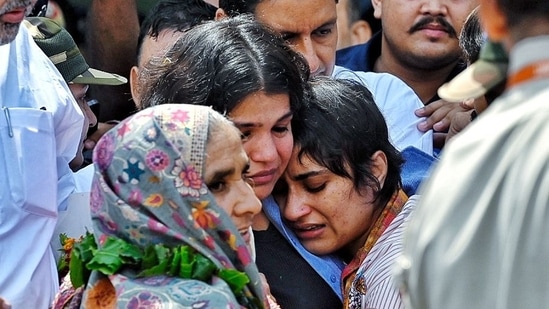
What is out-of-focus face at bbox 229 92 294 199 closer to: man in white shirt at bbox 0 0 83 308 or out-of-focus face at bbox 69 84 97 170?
man in white shirt at bbox 0 0 83 308

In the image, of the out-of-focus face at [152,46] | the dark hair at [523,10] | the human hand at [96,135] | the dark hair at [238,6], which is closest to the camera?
the dark hair at [523,10]

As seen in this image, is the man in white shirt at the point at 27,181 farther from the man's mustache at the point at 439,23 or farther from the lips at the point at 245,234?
the man's mustache at the point at 439,23

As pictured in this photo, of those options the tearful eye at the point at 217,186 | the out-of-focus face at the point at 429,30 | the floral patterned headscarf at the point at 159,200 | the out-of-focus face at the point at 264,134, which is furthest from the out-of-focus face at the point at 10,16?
the out-of-focus face at the point at 429,30

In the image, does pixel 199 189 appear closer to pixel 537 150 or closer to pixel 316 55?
pixel 537 150

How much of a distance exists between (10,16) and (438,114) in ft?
5.32

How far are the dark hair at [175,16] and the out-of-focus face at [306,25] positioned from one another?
42cm

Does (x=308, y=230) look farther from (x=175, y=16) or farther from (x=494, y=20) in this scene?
(x=494, y=20)

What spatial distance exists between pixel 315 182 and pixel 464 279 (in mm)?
1828

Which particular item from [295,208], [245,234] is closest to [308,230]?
[295,208]

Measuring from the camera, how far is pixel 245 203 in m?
2.83

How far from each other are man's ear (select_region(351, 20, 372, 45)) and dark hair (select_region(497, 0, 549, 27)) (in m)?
4.20

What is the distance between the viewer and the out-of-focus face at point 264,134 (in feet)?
11.2

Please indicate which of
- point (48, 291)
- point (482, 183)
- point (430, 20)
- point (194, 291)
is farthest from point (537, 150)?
point (430, 20)

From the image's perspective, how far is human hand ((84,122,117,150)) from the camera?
499 centimetres
